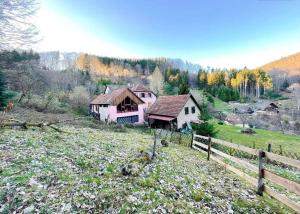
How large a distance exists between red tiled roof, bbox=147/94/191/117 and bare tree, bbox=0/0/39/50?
20.8m

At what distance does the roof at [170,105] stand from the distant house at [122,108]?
2.49 m

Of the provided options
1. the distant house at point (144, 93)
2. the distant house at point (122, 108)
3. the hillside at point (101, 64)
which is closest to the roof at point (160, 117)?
the distant house at point (122, 108)

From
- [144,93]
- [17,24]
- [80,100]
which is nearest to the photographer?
[17,24]

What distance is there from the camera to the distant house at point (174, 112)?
98.4ft

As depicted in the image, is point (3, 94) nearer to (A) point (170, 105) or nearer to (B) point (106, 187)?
(A) point (170, 105)

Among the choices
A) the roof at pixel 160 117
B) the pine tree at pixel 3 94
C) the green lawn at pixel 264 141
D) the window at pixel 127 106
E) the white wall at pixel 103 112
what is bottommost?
the green lawn at pixel 264 141

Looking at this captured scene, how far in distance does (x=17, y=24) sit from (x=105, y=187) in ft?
46.4

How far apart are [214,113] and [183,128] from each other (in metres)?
29.7

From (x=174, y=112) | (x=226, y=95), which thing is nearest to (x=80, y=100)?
(x=174, y=112)

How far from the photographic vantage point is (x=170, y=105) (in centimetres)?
3225

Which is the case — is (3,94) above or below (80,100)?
above

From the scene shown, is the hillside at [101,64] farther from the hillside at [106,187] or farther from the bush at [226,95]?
the hillside at [106,187]

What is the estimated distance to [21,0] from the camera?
1354 cm

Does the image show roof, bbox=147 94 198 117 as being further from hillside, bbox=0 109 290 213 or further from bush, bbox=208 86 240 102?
bush, bbox=208 86 240 102
